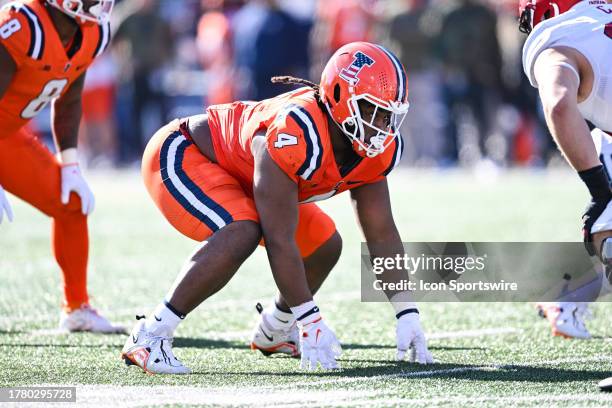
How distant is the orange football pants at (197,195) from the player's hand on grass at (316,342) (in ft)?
1.51

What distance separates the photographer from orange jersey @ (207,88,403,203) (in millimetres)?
4418

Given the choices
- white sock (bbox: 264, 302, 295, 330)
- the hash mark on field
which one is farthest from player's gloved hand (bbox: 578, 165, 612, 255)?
white sock (bbox: 264, 302, 295, 330)

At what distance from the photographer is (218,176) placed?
15.8ft

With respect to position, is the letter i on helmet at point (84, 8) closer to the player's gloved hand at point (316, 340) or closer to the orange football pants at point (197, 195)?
the orange football pants at point (197, 195)

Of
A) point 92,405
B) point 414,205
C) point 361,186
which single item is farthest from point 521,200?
point 92,405

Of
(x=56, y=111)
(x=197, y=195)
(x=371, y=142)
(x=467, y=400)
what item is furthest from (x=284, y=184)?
(x=56, y=111)

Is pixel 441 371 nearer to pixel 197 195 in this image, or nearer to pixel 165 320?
pixel 165 320

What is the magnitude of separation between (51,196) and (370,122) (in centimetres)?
185

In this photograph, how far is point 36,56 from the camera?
5.30 m

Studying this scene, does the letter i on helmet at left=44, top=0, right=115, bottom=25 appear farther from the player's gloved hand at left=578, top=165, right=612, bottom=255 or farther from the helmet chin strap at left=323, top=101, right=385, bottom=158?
the player's gloved hand at left=578, top=165, right=612, bottom=255

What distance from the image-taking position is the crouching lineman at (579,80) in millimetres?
4234

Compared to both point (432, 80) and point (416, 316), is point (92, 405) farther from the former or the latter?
point (432, 80)

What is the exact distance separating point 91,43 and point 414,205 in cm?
538

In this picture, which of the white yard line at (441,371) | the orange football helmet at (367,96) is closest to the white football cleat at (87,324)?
the white yard line at (441,371)
